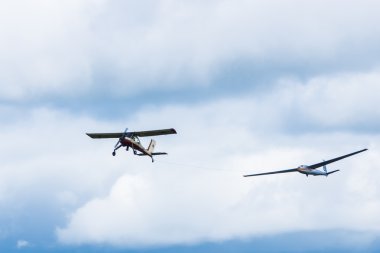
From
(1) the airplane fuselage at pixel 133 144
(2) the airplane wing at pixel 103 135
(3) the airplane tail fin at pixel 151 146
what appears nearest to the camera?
(1) the airplane fuselage at pixel 133 144

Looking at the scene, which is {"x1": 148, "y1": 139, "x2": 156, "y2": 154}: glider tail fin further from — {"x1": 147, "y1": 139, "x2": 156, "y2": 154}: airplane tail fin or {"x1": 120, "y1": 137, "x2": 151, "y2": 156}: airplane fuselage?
{"x1": 120, "y1": 137, "x2": 151, "y2": 156}: airplane fuselage

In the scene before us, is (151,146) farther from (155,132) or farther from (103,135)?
(103,135)

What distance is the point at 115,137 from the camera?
443ft

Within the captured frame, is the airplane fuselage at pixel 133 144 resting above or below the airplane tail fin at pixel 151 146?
below

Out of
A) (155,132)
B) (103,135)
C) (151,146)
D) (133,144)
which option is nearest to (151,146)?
(151,146)

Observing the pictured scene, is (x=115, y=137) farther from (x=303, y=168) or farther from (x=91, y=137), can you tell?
(x=303, y=168)

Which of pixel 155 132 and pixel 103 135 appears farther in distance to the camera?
pixel 103 135

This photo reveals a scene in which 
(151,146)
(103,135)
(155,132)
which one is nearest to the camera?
(155,132)

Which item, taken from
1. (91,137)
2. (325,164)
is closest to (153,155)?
(91,137)

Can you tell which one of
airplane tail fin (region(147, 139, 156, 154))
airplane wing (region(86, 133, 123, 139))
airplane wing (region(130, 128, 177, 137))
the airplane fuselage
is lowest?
the airplane fuselage

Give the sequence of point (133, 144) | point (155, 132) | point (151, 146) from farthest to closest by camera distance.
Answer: point (151, 146) < point (155, 132) < point (133, 144)

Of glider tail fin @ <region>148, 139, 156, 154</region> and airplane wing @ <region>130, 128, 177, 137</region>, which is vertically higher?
airplane wing @ <region>130, 128, 177, 137</region>

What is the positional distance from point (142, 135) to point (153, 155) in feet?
13.1

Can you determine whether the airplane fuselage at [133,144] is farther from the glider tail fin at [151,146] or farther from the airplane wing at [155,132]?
the airplane wing at [155,132]
